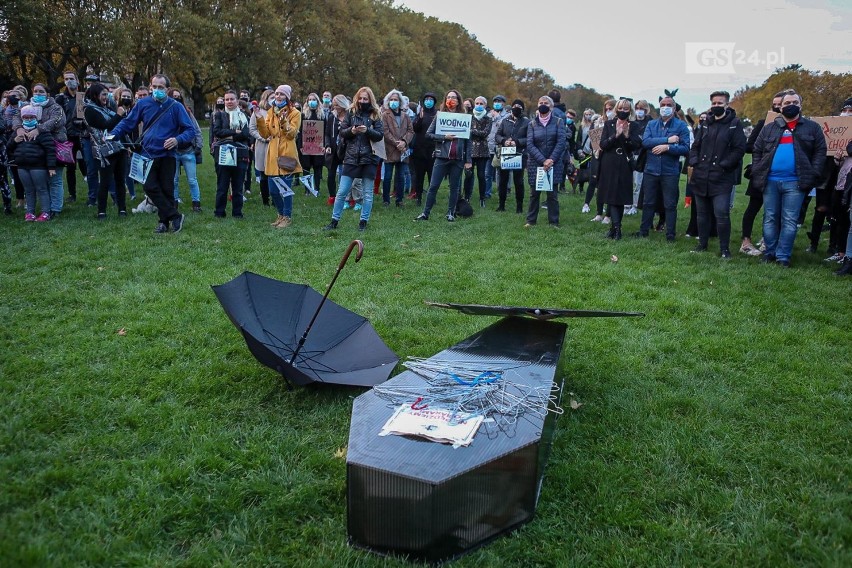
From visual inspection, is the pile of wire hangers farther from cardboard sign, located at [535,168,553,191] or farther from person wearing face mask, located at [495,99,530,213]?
person wearing face mask, located at [495,99,530,213]

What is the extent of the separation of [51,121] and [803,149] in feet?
35.8

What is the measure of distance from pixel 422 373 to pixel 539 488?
97cm

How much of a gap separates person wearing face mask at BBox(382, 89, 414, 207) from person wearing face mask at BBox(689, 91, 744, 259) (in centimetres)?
497

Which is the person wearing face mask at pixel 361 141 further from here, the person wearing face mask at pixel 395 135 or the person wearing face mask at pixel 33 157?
the person wearing face mask at pixel 33 157

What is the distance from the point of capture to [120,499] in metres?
3.14

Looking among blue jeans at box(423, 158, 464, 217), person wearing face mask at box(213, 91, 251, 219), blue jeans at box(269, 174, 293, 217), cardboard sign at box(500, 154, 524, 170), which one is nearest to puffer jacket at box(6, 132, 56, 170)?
person wearing face mask at box(213, 91, 251, 219)

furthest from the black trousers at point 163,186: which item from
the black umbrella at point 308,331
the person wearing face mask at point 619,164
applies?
the person wearing face mask at point 619,164

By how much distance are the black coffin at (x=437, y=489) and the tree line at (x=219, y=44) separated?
94.2 feet

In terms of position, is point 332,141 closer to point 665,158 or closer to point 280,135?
point 280,135

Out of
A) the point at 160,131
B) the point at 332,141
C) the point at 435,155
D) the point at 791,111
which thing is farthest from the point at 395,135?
the point at 791,111

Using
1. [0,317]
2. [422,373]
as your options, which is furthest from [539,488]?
[0,317]

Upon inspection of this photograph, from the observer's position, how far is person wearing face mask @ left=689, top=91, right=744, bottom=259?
8.62 m

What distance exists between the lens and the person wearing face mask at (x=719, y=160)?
8.62m

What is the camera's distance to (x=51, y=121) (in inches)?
397
